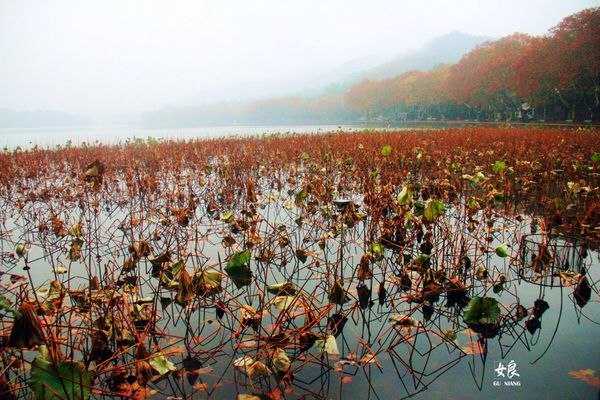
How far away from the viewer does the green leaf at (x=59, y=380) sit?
1900 mm

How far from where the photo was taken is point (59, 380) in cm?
196

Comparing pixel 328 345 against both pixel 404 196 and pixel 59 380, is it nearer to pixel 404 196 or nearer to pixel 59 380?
pixel 59 380

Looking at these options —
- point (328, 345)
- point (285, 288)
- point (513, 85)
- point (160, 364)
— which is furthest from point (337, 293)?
point (513, 85)

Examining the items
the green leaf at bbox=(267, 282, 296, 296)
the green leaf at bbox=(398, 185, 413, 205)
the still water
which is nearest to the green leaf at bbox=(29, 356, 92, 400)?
the green leaf at bbox=(267, 282, 296, 296)

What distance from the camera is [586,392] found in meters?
2.55

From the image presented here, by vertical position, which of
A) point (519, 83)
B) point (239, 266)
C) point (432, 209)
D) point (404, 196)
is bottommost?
point (239, 266)

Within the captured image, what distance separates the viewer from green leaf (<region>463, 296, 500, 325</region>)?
3.01 metres

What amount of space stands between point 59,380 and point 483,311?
2.81 m

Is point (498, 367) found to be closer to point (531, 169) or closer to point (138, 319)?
point (138, 319)

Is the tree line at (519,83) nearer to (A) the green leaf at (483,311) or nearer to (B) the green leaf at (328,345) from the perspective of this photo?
(A) the green leaf at (483,311)

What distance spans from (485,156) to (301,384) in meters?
12.1

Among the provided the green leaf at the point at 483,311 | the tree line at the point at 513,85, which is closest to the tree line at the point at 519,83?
the tree line at the point at 513,85

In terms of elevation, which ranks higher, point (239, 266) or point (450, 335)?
point (239, 266)

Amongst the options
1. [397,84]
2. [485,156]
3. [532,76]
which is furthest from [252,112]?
[485,156]
